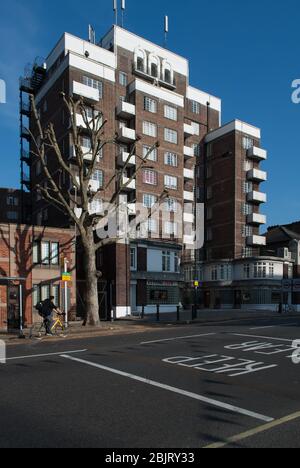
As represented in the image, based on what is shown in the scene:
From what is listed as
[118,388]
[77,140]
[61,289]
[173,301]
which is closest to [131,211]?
[173,301]

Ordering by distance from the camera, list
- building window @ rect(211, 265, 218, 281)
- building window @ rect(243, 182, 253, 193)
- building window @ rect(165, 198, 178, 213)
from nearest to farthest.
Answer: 1. building window @ rect(165, 198, 178, 213)
2. building window @ rect(211, 265, 218, 281)
3. building window @ rect(243, 182, 253, 193)

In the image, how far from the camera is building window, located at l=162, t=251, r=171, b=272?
Answer: 1689 inches

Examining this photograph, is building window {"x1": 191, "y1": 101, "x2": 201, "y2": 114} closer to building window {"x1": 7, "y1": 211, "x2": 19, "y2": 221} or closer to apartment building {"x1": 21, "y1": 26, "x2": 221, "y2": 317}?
apartment building {"x1": 21, "y1": 26, "x2": 221, "y2": 317}

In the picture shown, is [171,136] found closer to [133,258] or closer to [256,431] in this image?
[133,258]

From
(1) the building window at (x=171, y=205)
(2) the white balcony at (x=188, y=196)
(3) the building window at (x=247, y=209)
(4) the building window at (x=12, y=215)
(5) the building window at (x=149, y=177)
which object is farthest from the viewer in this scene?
(4) the building window at (x=12, y=215)

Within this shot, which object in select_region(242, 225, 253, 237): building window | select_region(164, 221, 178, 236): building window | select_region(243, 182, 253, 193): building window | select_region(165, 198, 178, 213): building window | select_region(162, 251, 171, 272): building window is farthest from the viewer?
select_region(243, 182, 253, 193): building window

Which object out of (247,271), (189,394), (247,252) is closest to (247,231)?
(247,252)

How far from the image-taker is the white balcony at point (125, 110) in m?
44.5

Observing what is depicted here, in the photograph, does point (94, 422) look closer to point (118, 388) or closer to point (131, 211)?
point (118, 388)

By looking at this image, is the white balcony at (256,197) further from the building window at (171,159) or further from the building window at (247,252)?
the building window at (171,159)

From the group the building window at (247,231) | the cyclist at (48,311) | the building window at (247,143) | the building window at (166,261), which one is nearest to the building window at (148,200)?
the building window at (166,261)

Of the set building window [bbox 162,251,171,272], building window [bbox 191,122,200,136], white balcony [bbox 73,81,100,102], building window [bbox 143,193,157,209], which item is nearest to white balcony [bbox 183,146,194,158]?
building window [bbox 191,122,200,136]

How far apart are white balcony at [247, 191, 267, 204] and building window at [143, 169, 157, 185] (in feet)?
51.0
